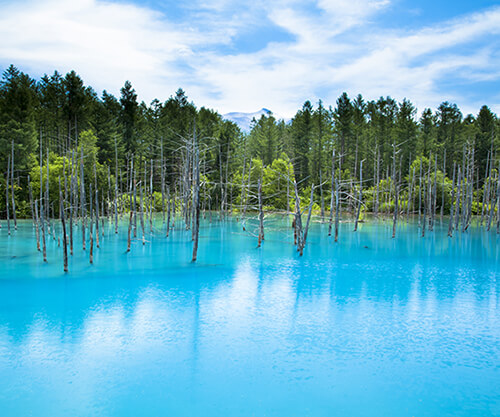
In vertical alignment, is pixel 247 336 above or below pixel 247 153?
below

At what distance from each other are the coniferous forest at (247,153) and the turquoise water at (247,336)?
17.3m

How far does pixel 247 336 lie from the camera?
596 inches

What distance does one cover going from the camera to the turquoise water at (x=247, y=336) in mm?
10922

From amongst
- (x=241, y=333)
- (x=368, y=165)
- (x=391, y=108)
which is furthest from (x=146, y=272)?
(x=391, y=108)

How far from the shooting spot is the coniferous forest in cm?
4438

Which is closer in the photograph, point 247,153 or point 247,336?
point 247,336

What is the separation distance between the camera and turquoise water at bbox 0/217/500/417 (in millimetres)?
10922

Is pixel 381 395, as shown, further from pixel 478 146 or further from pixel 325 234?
pixel 478 146

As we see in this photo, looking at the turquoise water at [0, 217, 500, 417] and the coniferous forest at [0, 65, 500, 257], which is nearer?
the turquoise water at [0, 217, 500, 417]

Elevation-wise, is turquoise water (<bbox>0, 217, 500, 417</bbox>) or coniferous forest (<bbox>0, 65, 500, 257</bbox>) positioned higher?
coniferous forest (<bbox>0, 65, 500, 257</bbox>)

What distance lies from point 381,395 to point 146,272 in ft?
52.8

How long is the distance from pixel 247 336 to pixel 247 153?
2159 inches

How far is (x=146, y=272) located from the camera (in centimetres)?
2442

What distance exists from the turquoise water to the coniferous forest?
17.3 metres
